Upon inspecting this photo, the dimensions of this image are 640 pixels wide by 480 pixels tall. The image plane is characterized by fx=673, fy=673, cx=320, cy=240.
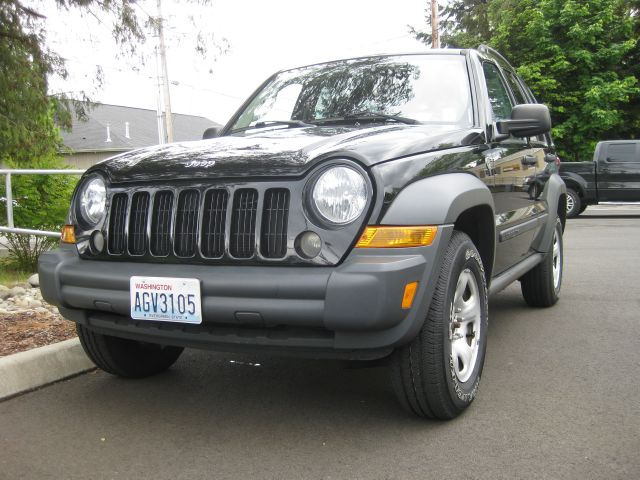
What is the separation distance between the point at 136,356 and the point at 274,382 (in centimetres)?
75

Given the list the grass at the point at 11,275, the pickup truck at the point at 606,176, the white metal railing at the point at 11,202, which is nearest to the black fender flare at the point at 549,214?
the white metal railing at the point at 11,202

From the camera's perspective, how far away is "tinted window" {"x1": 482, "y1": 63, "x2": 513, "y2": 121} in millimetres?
4164

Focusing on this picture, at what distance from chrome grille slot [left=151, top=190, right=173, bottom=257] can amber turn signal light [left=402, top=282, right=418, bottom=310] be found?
104cm

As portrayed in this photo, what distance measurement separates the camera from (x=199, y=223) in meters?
2.77

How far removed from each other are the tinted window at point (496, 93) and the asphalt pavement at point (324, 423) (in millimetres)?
1462

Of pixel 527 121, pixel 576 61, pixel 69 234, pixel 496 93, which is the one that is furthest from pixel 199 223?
pixel 576 61

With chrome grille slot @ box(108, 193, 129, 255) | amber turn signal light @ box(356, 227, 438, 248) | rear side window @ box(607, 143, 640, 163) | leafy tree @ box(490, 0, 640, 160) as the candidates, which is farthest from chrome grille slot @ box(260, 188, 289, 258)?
leafy tree @ box(490, 0, 640, 160)

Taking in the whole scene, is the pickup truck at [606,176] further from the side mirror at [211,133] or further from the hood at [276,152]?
the hood at [276,152]

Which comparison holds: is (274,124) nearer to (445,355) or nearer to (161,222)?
(161,222)

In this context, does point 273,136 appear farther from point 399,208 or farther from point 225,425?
point 225,425

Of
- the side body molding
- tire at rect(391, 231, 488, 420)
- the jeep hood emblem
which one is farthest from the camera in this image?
the jeep hood emblem

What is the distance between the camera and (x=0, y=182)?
23.6ft

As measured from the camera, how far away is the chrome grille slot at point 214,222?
2.74m

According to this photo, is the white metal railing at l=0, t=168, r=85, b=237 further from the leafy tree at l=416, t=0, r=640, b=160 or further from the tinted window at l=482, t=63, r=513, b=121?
the leafy tree at l=416, t=0, r=640, b=160
